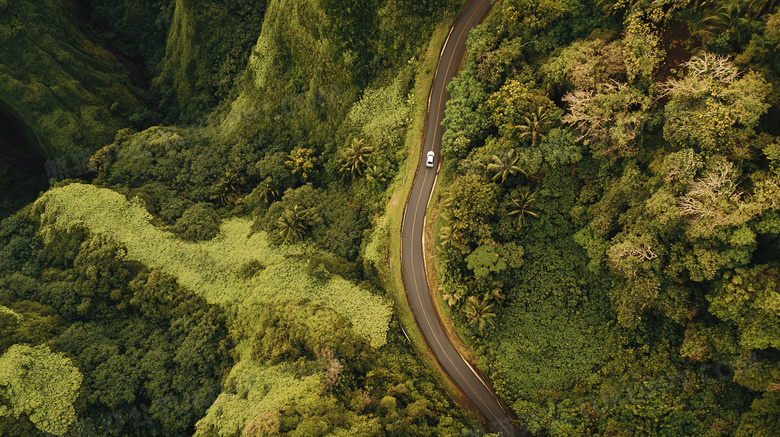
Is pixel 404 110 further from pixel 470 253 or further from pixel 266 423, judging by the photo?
pixel 266 423

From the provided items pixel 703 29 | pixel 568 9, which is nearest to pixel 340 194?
pixel 568 9

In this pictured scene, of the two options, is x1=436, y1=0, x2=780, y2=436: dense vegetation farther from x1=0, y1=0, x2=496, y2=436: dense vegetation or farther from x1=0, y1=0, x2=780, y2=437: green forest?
x1=0, y1=0, x2=496, y2=436: dense vegetation

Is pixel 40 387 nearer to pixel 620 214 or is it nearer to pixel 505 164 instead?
pixel 505 164

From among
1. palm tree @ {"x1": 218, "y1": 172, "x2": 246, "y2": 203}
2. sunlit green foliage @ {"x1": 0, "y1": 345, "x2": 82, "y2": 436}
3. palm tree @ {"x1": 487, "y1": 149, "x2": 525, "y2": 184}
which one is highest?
palm tree @ {"x1": 487, "y1": 149, "x2": 525, "y2": 184}

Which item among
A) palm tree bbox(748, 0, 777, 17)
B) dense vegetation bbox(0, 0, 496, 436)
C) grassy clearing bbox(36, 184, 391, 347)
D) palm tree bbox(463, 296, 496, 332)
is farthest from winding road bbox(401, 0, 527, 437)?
palm tree bbox(748, 0, 777, 17)

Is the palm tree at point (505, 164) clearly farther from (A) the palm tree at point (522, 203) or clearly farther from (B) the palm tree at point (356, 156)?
(B) the palm tree at point (356, 156)

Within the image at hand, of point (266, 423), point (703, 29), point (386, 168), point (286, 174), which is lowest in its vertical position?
point (266, 423)
